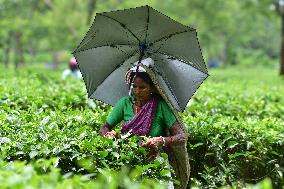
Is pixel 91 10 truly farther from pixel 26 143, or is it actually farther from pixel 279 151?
pixel 26 143

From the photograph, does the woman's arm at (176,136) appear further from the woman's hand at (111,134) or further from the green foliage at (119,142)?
the woman's hand at (111,134)

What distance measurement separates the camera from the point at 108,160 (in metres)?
3.45

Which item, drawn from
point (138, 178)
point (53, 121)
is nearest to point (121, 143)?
point (138, 178)

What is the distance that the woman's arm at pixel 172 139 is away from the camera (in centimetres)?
370

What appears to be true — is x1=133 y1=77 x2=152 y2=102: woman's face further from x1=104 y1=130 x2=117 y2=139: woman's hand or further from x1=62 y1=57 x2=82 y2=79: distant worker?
x1=62 y1=57 x2=82 y2=79: distant worker

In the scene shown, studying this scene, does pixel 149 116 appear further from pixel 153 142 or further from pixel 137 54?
→ pixel 137 54

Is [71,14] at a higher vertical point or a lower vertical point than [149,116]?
higher

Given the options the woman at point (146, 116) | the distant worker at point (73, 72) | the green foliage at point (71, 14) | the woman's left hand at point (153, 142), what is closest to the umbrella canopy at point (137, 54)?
the woman at point (146, 116)

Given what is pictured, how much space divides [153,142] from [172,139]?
9.6 inches

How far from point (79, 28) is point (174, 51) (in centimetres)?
1774

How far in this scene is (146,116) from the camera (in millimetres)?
4004

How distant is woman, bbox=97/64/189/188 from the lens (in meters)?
3.99

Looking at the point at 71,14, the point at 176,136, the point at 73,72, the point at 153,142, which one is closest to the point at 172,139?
the point at 176,136

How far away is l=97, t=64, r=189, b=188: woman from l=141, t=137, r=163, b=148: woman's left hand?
116 millimetres
